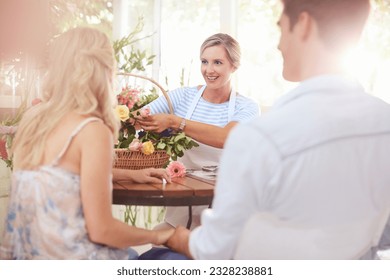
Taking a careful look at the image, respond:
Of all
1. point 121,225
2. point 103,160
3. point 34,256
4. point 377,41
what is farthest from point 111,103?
point 377,41

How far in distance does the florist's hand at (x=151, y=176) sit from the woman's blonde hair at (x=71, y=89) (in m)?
0.26

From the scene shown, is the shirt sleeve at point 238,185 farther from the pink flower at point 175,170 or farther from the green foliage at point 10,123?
the green foliage at point 10,123

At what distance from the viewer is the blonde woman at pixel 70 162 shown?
Answer: 0.86 meters

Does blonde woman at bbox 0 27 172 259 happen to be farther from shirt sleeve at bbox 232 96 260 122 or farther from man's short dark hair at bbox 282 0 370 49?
shirt sleeve at bbox 232 96 260 122

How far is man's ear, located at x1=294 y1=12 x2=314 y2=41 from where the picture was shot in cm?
76

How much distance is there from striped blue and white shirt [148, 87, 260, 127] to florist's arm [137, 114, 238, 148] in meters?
0.07

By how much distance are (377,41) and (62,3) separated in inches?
30.5

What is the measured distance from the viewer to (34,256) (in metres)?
0.93

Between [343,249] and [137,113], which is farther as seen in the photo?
[137,113]

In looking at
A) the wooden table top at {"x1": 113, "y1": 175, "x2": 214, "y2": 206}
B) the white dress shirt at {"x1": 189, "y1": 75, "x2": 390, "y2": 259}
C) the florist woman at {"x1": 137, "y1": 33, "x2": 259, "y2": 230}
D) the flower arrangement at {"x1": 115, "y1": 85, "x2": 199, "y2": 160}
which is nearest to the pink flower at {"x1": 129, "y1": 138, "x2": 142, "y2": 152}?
the flower arrangement at {"x1": 115, "y1": 85, "x2": 199, "y2": 160}

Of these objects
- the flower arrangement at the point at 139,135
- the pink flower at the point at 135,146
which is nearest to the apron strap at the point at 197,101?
the flower arrangement at the point at 139,135

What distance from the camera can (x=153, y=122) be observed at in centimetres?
125

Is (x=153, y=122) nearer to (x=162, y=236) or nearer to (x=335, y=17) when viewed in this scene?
(x=162, y=236)
